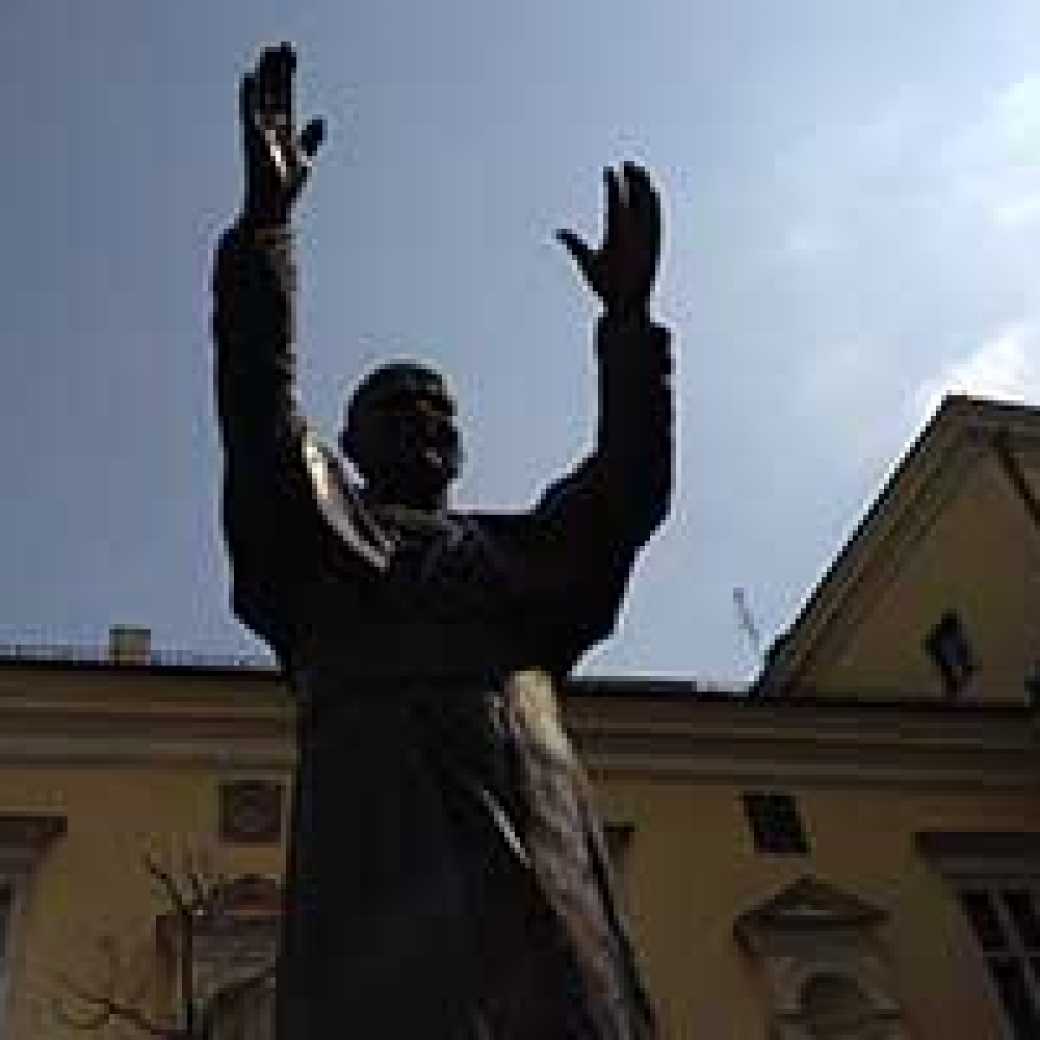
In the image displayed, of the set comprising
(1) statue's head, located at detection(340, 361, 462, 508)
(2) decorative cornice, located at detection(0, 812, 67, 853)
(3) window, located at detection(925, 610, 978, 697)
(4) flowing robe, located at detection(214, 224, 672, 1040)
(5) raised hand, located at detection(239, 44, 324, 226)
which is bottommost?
(4) flowing robe, located at detection(214, 224, 672, 1040)

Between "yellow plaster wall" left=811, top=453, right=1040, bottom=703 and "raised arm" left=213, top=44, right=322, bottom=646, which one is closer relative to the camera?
"raised arm" left=213, top=44, right=322, bottom=646

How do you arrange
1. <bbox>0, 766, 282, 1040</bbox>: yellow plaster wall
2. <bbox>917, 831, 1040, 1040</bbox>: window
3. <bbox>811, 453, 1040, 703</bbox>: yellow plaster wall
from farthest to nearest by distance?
<bbox>811, 453, 1040, 703</bbox>: yellow plaster wall, <bbox>917, 831, 1040, 1040</bbox>: window, <bbox>0, 766, 282, 1040</bbox>: yellow plaster wall

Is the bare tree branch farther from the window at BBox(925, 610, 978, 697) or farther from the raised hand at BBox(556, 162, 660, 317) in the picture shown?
the raised hand at BBox(556, 162, 660, 317)

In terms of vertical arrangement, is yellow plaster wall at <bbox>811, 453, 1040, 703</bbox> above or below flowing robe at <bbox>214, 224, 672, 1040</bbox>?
above

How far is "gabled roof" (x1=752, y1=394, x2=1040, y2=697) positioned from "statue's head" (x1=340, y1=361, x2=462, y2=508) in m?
19.0

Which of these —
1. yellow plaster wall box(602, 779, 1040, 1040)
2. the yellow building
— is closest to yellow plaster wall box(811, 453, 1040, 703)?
the yellow building

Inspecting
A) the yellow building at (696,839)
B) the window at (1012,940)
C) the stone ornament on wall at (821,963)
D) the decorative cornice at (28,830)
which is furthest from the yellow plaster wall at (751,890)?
the decorative cornice at (28,830)

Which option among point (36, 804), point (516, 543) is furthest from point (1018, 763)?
point (516, 543)

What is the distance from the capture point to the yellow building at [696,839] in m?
15.9

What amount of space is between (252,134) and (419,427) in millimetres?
580

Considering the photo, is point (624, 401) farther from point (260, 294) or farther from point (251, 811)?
point (251, 811)

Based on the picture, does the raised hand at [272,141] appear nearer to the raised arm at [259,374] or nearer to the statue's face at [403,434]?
the raised arm at [259,374]

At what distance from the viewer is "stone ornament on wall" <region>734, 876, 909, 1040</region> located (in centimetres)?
1733

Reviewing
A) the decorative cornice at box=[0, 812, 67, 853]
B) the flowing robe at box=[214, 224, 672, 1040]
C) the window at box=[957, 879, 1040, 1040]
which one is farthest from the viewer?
the window at box=[957, 879, 1040, 1040]
